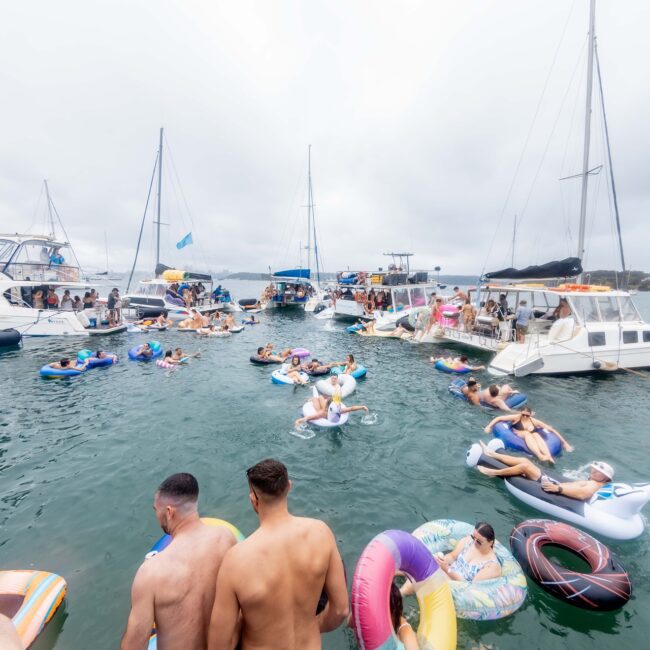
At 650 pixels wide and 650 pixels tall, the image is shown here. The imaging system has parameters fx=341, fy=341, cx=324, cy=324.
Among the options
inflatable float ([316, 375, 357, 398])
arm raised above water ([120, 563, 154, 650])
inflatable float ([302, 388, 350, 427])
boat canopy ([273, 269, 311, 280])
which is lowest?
inflatable float ([302, 388, 350, 427])

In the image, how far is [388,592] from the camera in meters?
3.38

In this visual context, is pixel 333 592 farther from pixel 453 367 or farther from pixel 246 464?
pixel 453 367

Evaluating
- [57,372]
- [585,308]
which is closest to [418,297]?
[585,308]

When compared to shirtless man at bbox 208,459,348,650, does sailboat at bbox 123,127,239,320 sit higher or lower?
higher

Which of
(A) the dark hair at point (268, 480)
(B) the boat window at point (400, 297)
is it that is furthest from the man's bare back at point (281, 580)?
(B) the boat window at point (400, 297)

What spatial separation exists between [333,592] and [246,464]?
5534 millimetres

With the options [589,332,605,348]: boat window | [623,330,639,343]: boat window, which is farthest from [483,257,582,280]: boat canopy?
[623,330,639,343]: boat window

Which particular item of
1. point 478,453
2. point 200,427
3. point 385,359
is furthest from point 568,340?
point 200,427

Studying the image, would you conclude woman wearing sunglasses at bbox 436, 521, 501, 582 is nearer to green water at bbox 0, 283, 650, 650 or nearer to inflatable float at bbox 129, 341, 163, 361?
green water at bbox 0, 283, 650, 650

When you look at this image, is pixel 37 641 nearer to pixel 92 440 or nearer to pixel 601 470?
pixel 92 440

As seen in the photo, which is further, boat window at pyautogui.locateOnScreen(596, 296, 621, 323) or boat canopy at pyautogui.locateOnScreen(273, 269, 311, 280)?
boat canopy at pyautogui.locateOnScreen(273, 269, 311, 280)

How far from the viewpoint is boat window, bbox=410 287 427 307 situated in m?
25.7

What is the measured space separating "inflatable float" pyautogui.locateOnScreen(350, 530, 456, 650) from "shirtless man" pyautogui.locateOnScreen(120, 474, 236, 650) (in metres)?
1.48

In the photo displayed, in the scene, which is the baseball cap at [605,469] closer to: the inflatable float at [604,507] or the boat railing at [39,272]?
the inflatable float at [604,507]
